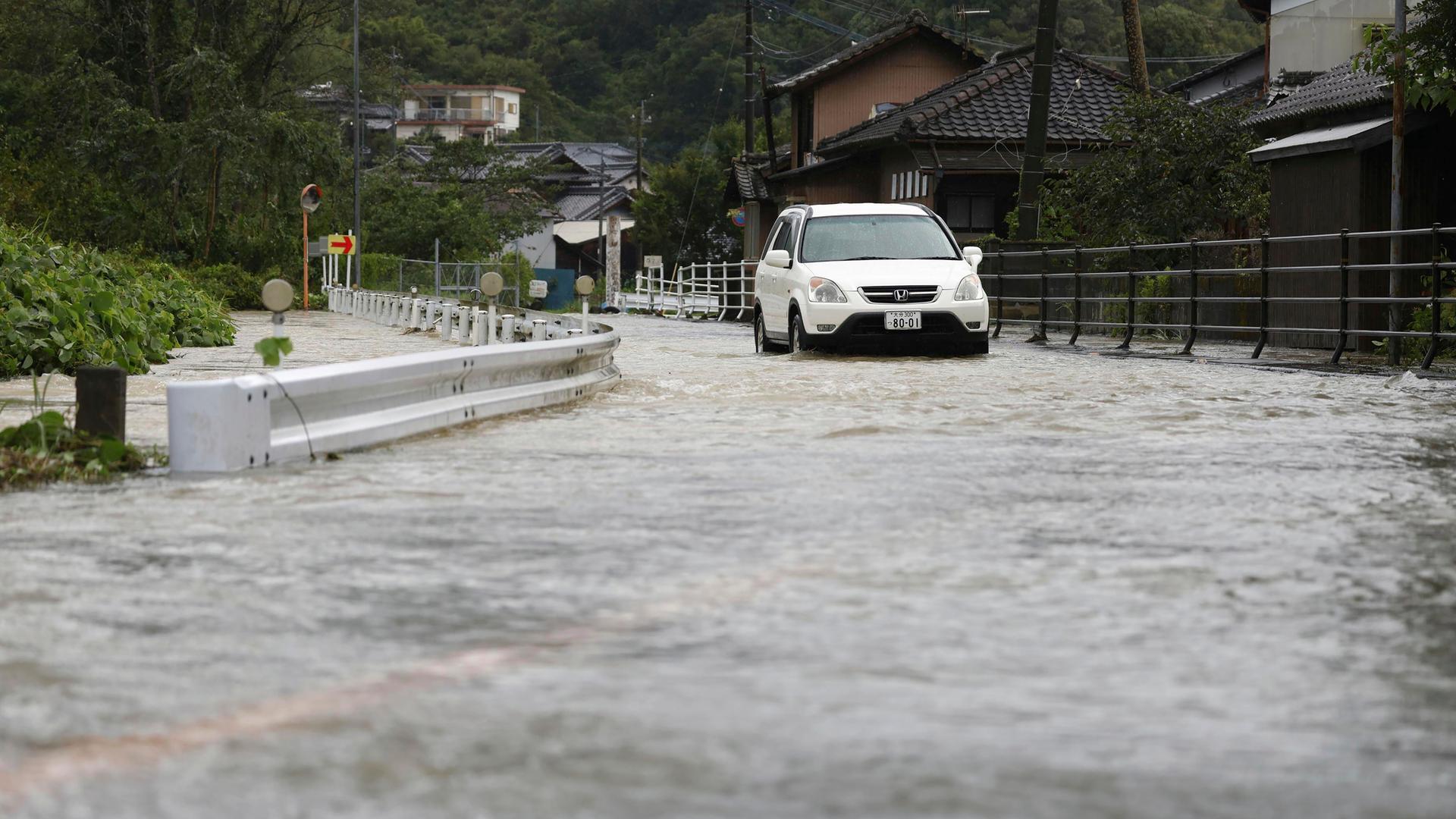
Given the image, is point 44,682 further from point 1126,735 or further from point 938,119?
point 938,119

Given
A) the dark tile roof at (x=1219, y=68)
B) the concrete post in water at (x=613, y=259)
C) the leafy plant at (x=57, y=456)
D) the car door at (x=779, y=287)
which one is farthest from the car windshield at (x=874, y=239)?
the concrete post in water at (x=613, y=259)

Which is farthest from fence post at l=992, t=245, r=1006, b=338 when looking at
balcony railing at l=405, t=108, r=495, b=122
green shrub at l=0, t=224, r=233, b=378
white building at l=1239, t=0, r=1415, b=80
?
balcony railing at l=405, t=108, r=495, b=122

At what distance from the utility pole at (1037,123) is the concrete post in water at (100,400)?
73.8ft

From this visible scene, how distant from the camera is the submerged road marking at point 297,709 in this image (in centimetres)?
365

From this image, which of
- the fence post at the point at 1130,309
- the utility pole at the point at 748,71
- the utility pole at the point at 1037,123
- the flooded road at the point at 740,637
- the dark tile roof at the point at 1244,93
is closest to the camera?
the flooded road at the point at 740,637

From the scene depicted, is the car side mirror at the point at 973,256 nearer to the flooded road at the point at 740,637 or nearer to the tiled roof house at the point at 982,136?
the flooded road at the point at 740,637

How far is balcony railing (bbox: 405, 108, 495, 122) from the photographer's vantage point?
426ft

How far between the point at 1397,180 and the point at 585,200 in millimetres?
81668

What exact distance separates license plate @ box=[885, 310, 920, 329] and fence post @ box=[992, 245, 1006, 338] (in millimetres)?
8773

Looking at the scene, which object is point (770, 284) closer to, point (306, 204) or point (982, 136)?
point (982, 136)

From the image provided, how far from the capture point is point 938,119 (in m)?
44.2

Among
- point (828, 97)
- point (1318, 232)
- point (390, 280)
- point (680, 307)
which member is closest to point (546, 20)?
point (390, 280)

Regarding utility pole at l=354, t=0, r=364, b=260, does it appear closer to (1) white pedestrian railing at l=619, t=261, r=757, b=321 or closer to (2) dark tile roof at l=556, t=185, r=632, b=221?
(1) white pedestrian railing at l=619, t=261, r=757, b=321

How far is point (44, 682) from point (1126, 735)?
2.47 metres
